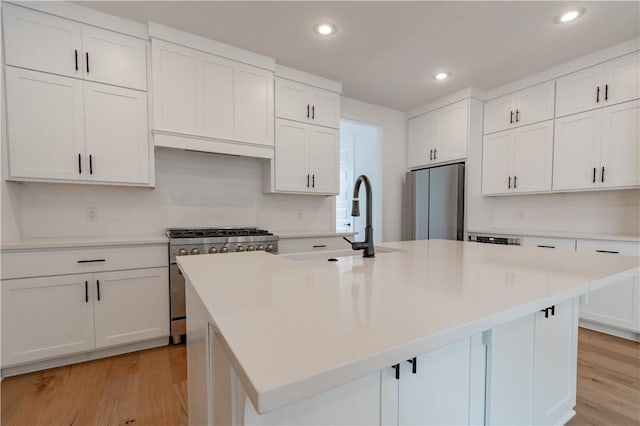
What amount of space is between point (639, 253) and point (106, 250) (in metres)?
4.28

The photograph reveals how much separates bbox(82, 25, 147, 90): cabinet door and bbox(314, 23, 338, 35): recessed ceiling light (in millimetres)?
1450

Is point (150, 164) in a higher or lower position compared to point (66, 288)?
higher

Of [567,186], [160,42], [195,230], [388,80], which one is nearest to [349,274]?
[195,230]

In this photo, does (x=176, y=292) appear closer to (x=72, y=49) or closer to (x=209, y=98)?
(x=209, y=98)

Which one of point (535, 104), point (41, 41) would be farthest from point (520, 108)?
point (41, 41)

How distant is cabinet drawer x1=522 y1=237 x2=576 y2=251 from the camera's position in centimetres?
281

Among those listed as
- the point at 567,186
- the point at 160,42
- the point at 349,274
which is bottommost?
the point at 349,274

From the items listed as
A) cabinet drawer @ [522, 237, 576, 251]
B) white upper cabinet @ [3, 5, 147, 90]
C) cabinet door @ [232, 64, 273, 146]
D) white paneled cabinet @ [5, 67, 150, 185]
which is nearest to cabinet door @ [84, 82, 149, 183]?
white paneled cabinet @ [5, 67, 150, 185]

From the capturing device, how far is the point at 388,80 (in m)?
3.38

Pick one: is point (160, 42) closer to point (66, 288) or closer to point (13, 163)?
point (13, 163)

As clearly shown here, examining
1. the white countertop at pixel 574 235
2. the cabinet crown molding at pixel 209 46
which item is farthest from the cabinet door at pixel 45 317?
the white countertop at pixel 574 235

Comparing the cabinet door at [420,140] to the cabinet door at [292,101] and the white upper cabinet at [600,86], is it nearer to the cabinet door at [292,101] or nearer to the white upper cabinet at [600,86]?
Answer: the white upper cabinet at [600,86]

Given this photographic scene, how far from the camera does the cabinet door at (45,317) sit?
1.84 metres

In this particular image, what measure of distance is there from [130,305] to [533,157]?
14.0ft
